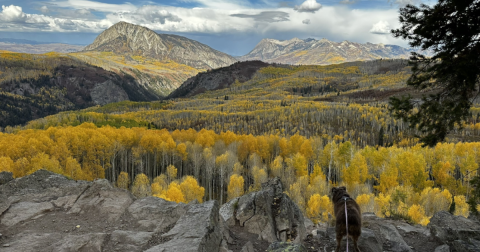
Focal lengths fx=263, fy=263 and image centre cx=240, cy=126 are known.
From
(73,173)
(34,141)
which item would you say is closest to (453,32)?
(73,173)

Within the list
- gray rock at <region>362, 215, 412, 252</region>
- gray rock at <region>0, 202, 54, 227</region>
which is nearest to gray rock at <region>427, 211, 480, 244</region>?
gray rock at <region>362, 215, 412, 252</region>

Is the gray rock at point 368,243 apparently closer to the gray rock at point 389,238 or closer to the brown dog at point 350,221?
the gray rock at point 389,238

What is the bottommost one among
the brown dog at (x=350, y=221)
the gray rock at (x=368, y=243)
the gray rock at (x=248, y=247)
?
the gray rock at (x=248, y=247)

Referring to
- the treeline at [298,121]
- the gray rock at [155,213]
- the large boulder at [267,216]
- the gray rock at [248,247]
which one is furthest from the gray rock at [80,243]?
the treeline at [298,121]

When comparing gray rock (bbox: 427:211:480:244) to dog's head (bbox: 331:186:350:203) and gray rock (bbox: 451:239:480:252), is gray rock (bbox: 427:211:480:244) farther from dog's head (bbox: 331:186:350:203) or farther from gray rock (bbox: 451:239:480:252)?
dog's head (bbox: 331:186:350:203)

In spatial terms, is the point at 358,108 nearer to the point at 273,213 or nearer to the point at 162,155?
the point at 162,155

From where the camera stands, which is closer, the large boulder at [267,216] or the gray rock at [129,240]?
the gray rock at [129,240]
